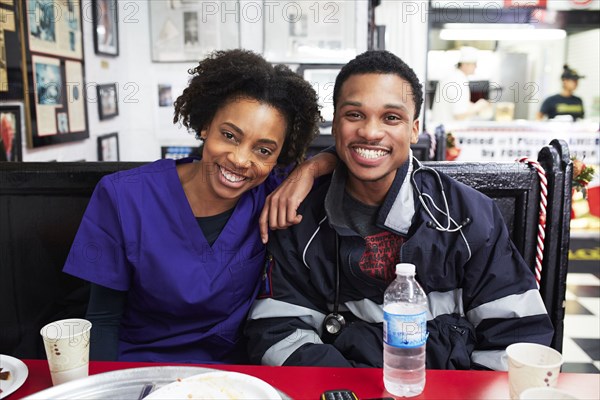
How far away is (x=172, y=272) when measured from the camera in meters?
1.41

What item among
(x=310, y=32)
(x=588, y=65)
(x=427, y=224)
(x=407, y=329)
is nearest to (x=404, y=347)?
(x=407, y=329)

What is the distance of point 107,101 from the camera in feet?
11.6

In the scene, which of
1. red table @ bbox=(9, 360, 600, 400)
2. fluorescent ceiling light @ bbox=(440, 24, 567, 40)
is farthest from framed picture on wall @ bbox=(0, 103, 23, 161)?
fluorescent ceiling light @ bbox=(440, 24, 567, 40)

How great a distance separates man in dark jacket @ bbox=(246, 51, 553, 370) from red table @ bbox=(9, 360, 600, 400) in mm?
254

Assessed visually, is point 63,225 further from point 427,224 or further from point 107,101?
point 107,101

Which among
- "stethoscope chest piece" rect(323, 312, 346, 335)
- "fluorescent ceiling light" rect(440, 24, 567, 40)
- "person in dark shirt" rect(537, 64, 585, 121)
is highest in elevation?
"fluorescent ceiling light" rect(440, 24, 567, 40)

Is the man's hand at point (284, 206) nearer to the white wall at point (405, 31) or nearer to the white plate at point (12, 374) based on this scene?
the white plate at point (12, 374)

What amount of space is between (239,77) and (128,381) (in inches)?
33.2

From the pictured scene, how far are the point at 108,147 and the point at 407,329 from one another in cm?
300

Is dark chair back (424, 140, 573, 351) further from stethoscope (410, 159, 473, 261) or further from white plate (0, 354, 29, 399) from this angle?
white plate (0, 354, 29, 399)

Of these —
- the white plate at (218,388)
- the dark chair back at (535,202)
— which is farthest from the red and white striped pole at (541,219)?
the white plate at (218,388)

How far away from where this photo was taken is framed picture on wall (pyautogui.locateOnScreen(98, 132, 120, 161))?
3409mm

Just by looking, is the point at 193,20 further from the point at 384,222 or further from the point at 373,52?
the point at 384,222

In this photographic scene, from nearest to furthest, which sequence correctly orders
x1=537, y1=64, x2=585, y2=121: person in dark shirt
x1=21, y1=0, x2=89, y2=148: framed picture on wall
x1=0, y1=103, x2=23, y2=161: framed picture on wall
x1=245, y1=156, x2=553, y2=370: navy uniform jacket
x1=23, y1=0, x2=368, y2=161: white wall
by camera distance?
x1=245, y1=156, x2=553, y2=370: navy uniform jacket → x1=0, y1=103, x2=23, y2=161: framed picture on wall → x1=21, y1=0, x2=89, y2=148: framed picture on wall → x1=23, y1=0, x2=368, y2=161: white wall → x1=537, y1=64, x2=585, y2=121: person in dark shirt
